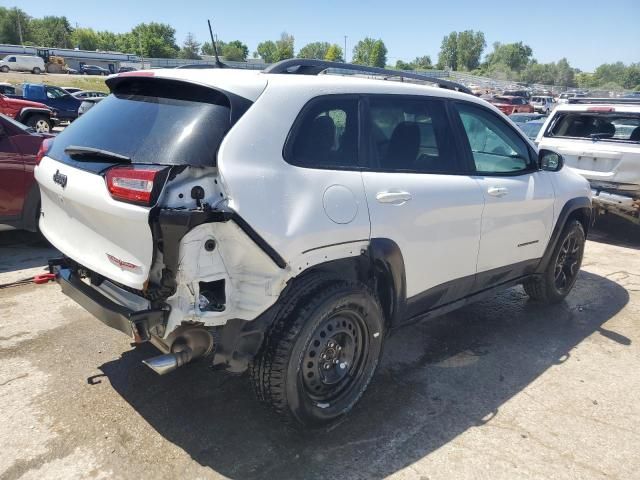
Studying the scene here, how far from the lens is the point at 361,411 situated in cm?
314

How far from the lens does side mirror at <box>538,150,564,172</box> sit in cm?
429

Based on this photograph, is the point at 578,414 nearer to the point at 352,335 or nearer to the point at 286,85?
the point at 352,335

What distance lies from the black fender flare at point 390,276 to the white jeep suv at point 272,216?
0.01 m

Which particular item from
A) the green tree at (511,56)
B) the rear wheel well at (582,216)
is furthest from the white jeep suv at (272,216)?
the green tree at (511,56)

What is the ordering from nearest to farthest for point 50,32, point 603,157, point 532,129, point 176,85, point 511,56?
point 176,85
point 603,157
point 532,129
point 50,32
point 511,56

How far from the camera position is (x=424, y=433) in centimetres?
296

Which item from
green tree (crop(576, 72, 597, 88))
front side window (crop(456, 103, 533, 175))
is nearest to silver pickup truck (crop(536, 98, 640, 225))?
front side window (crop(456, 103, 533, 175))

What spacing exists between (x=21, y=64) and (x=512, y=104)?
55.9 m

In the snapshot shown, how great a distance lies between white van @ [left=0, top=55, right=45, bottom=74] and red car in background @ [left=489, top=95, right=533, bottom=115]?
5392 cm

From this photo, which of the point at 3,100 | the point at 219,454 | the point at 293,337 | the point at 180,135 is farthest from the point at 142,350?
the point at 3,100

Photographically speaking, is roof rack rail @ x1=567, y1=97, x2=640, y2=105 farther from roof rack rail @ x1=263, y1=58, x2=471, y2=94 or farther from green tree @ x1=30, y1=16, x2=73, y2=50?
green tree @ x1=30, y1=16, x2=73, y2=50

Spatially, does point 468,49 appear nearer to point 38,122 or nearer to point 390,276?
point 38,122

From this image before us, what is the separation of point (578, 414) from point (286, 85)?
265 cm

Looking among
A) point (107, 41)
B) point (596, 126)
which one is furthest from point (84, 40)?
point (596, 126)
